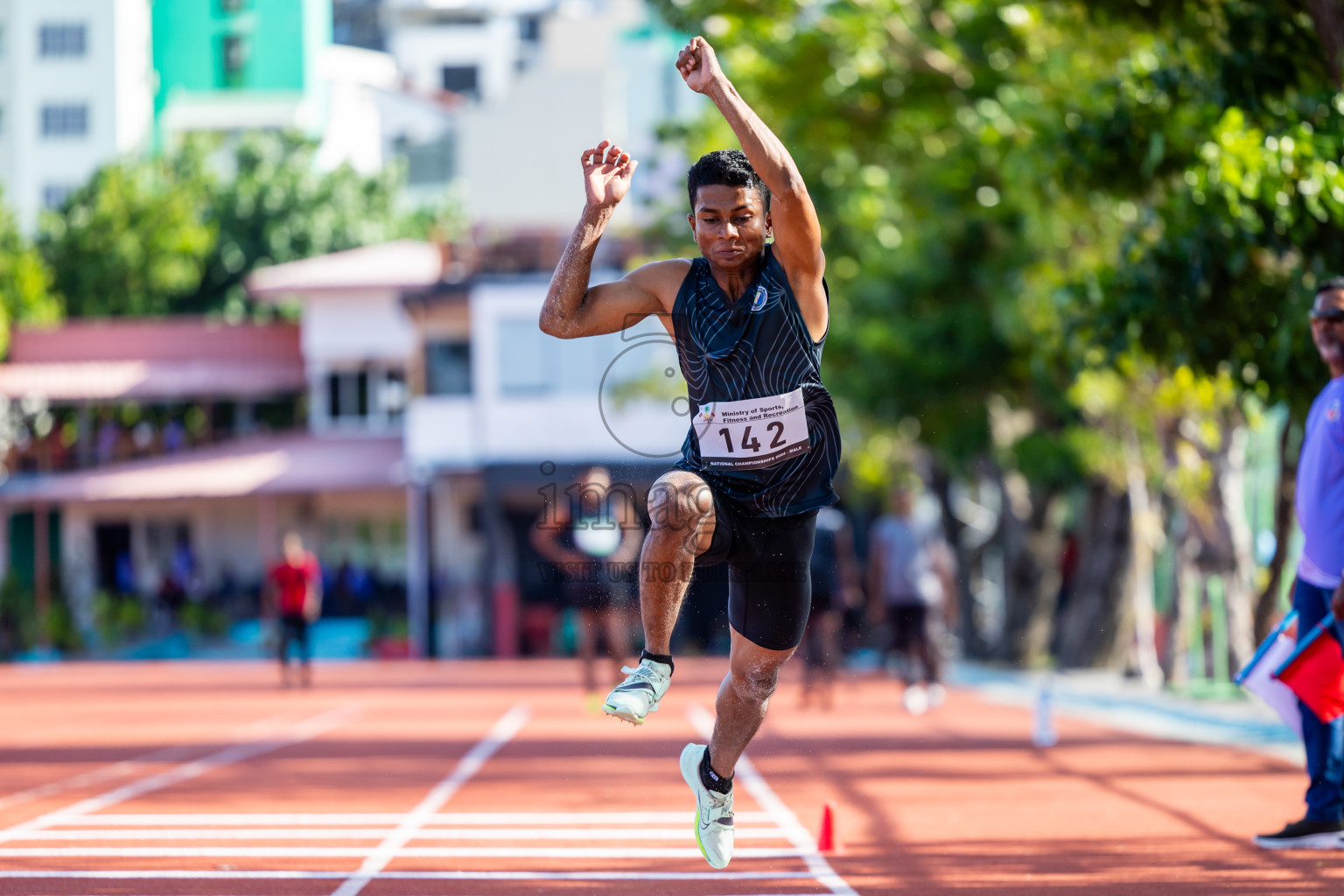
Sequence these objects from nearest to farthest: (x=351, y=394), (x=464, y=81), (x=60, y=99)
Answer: (x=351, y=394) < (x=60, y=99) < (x=464, y=81)

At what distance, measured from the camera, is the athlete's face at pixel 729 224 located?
18.4 feet

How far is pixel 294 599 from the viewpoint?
75.0 feet

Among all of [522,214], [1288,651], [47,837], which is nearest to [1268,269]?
[1288,651]

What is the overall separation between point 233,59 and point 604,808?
116ft

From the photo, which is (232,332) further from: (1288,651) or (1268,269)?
(1288,651)

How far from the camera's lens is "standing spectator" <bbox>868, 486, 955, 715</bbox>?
1678 centimetres

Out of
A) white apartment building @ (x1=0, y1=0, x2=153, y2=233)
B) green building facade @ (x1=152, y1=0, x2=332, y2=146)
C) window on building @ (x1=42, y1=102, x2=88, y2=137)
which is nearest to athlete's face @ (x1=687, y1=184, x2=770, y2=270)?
green building facade @ (x1=152, y1=0, x2=332, y2=146)

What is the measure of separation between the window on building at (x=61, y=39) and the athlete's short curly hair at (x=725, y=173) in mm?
45389

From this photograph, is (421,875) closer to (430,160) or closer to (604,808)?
(604,808)

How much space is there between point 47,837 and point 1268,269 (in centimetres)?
773

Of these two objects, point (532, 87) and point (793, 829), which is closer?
point (793, 829)

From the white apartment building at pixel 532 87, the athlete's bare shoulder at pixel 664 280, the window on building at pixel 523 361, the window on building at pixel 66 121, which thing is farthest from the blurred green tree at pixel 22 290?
the athlete's bare shoulder at pixel 664 280

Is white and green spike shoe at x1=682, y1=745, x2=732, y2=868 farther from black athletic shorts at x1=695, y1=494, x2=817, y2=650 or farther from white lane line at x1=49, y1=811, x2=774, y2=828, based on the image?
white lane line at x1=49, y1=811, x2=774, y2=828

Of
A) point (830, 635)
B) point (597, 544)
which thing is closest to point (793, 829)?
point (597, 544)
